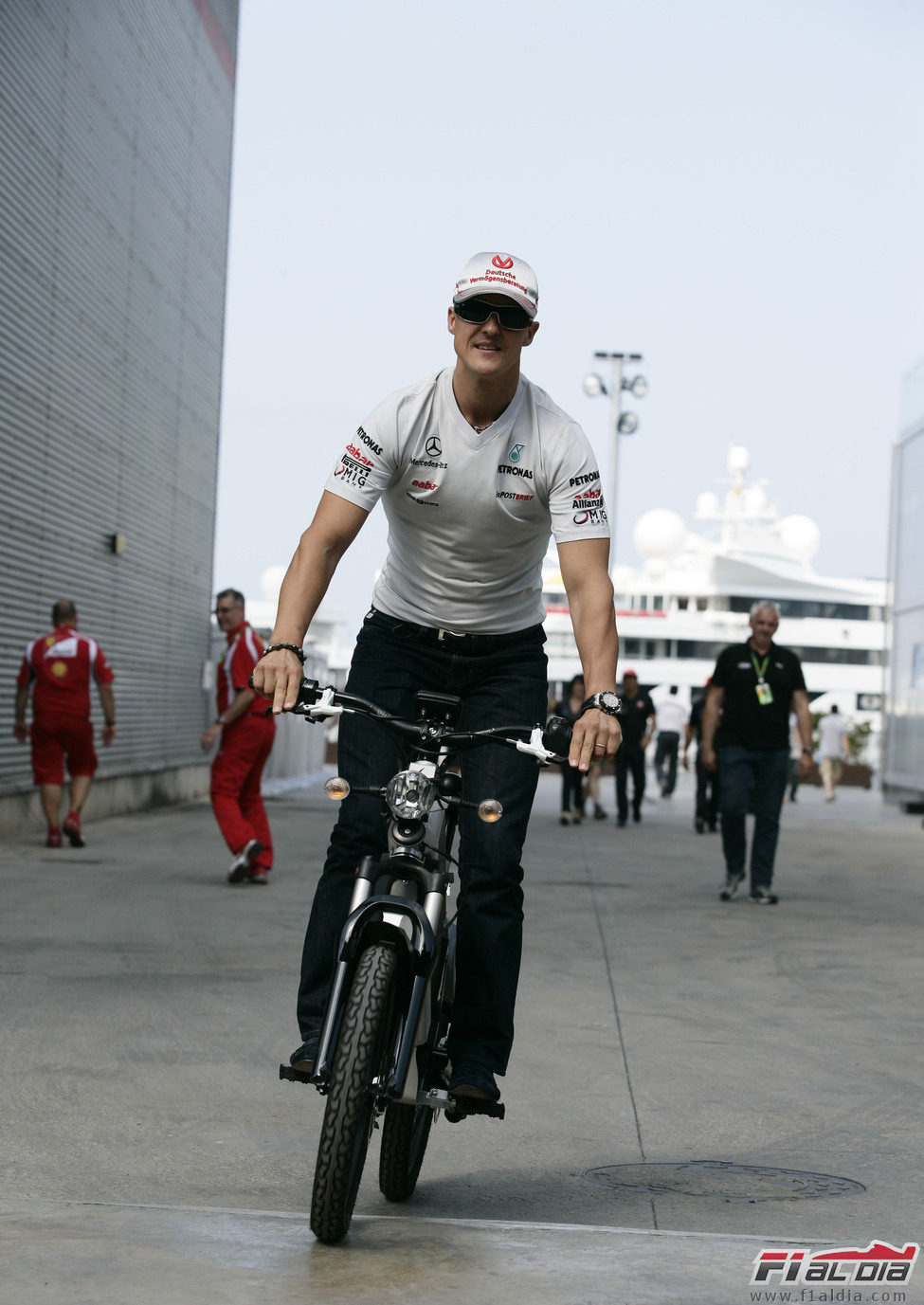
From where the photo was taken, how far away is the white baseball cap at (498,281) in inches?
151

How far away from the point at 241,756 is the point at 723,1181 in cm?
733

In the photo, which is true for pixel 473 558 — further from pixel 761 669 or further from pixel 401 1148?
pixel 761 669

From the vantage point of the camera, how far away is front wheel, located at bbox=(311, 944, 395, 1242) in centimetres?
334

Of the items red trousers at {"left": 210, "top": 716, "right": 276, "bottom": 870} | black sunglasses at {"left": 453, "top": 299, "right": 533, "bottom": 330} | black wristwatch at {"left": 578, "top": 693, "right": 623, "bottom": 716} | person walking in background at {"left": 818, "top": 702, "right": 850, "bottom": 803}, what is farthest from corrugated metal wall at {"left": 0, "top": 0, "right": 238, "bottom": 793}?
person walking in background at {"left": 818, "top": 702, "right": 850, "bottom": 803}

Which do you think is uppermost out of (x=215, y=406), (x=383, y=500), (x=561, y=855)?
(x=215, y=406)

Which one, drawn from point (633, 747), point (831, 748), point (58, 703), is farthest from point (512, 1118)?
point (831, 748)

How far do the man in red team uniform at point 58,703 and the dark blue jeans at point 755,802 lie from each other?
4828 millimetres

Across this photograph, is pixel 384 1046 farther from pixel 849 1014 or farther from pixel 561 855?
pixel 561 855

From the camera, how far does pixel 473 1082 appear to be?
12.5 feet

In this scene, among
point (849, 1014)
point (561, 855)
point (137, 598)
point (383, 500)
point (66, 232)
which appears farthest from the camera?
point (137, 598)

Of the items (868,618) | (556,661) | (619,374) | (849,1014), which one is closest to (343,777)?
(849,1014)

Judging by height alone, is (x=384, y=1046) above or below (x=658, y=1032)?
above

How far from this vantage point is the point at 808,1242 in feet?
11.7

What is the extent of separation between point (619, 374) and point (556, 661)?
55.5 meters
